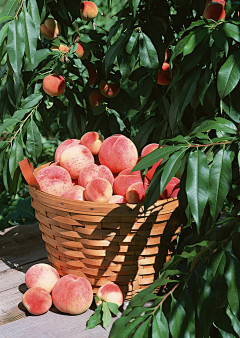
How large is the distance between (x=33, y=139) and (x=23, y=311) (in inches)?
23.0

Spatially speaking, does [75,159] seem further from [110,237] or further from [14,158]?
[110,237]

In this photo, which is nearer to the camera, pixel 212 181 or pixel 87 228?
pixel 212 181

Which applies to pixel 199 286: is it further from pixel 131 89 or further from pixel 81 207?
pixel 131 89

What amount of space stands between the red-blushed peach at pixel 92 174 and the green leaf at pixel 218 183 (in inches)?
19.7

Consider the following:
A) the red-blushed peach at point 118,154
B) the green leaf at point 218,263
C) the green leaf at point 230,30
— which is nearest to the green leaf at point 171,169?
the green leaf at point 218,263

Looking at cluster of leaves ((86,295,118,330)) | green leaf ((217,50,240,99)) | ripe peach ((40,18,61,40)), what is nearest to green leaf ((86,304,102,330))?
cluster of leaves ((86,295,118,330))

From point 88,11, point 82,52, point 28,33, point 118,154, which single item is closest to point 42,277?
point 118,154

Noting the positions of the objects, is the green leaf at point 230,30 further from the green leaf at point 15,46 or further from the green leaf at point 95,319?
the green leaf at point 95,319

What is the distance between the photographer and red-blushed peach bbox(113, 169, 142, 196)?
118 cm

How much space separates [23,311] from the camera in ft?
3.58

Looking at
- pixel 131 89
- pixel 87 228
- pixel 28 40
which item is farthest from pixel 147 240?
pixel 131 89

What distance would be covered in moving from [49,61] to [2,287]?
0.81 m

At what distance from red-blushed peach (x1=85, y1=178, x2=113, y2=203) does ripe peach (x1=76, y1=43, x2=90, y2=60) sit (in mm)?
560

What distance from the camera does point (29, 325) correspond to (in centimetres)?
102
